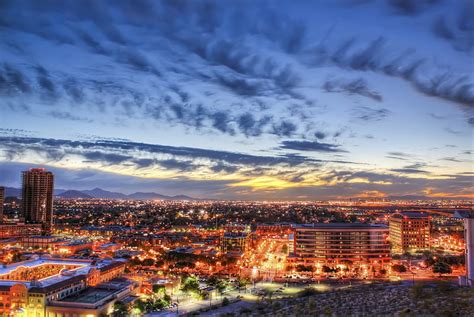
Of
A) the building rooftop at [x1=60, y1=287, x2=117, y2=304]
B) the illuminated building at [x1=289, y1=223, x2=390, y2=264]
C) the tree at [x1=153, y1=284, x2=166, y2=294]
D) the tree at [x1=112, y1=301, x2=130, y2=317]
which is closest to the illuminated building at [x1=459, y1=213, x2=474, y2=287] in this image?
the illuminated building at [x1=289, y1=223, x2=390, y2=264]

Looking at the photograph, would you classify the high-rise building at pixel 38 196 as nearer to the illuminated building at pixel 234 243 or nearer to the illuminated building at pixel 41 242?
the illuminated building at pixel 41 242

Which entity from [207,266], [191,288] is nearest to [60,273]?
[191,288]

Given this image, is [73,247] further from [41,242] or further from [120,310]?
[120,310]

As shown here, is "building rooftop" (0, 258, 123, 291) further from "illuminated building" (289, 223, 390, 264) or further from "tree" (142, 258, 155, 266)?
"illuminated building" (289, 223, 390, 264)

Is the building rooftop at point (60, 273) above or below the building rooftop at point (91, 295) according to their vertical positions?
above

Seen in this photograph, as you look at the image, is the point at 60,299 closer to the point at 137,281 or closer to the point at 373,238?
the point at 137,281

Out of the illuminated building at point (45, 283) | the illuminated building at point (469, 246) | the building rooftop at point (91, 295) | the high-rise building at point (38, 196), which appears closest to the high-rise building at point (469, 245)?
the illuminated building at point (469, 246)
